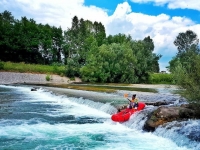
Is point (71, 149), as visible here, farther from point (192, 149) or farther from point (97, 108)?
point (97, 108)

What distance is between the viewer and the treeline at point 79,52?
66.3m

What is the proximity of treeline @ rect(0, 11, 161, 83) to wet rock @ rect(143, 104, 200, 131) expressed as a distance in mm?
48123

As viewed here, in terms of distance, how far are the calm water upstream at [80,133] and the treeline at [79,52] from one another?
44.2 m

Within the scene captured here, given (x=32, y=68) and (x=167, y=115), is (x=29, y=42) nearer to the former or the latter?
(x=32, y=68)

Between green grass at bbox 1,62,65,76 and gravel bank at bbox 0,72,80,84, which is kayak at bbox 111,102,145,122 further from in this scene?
green grass at bbox 1,62,65,76

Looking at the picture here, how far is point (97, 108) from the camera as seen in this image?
970 inches

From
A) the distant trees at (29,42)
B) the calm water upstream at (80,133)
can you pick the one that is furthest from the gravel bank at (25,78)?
the calm water upstream at (80,133)

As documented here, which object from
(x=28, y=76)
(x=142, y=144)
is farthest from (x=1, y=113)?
(x=28, y=76)

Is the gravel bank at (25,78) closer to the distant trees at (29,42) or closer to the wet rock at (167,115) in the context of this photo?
the distant trees at (29,42)

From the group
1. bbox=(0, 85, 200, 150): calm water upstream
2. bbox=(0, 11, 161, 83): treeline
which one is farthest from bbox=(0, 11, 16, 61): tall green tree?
bbox=(0, 85, 200, 150): calm water upstream

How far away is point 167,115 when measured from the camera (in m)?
16.4

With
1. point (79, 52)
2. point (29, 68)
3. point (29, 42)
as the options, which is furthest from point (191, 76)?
point (29, 42)

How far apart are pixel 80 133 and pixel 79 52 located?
207 feet

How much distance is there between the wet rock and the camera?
16.1m
